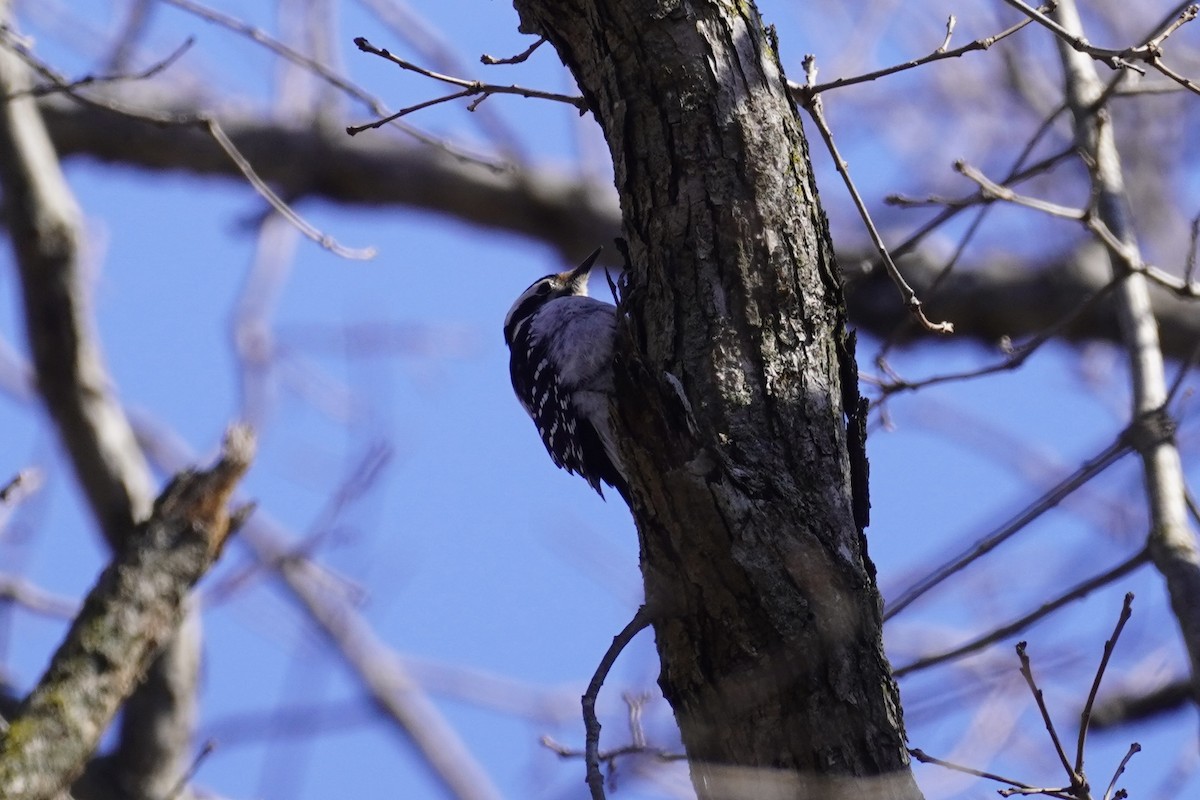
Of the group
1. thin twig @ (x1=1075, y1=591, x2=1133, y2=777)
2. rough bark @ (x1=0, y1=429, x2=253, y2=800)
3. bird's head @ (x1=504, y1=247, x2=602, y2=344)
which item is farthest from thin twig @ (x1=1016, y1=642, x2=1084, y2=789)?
bird's head @ (x1=504, y1=247, x2=602, y2=344)

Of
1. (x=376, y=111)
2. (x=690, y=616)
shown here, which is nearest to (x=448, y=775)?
(x=376, y=111)

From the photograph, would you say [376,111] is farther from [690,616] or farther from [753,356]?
[690,616]

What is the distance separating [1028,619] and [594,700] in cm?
145

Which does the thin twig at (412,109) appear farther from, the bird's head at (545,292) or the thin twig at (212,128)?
the bird's head at (545,292)

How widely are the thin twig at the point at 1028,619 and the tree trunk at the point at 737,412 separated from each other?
2.20ft

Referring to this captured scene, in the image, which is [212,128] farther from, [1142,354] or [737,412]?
[1142,354]

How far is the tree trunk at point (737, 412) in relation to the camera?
2500 mm

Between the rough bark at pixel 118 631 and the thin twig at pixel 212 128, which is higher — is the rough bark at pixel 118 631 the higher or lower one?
the lower one

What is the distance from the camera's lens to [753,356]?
111 inches

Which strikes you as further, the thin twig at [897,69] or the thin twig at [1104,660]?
the thin twig at [897,69]

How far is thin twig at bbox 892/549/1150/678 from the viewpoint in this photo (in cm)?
325

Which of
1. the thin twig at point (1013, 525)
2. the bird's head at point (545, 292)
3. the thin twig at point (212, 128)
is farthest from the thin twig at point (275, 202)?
the thin twig at point (1013, 525)

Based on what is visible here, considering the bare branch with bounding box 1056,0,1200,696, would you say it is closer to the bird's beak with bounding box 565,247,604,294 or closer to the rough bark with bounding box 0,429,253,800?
the bird's beak with bounding box 565,247,604,294

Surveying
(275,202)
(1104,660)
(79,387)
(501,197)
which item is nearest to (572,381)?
(275,202)
